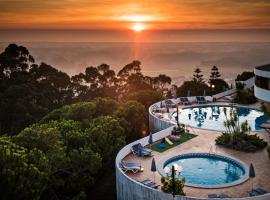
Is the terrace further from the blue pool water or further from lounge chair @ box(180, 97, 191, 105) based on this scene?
lounge chair @ box(180, 97, 191, 105)

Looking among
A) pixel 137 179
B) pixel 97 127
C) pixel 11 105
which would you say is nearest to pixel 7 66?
pixel 11 105

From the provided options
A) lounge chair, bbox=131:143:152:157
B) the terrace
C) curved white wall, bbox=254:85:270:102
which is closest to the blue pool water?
the terrace

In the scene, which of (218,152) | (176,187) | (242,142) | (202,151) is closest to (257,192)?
(176,187)

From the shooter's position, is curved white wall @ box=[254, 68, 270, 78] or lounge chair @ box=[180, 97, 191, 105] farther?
lounge chair @ box=[180, 97, 191, 105]

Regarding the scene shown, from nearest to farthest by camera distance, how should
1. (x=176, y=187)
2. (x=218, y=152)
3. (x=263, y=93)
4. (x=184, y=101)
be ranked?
(x=176, y=187), (x=218, y=152), (x=263, y=93), (x=184, y=101)

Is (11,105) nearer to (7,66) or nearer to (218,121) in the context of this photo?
(7,66)

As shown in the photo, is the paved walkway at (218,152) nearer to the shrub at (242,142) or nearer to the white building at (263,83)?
the shrub at (242,142)

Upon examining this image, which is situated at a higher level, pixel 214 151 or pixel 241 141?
pixel 241 141

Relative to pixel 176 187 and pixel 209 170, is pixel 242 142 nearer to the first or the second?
pixel 209 170
